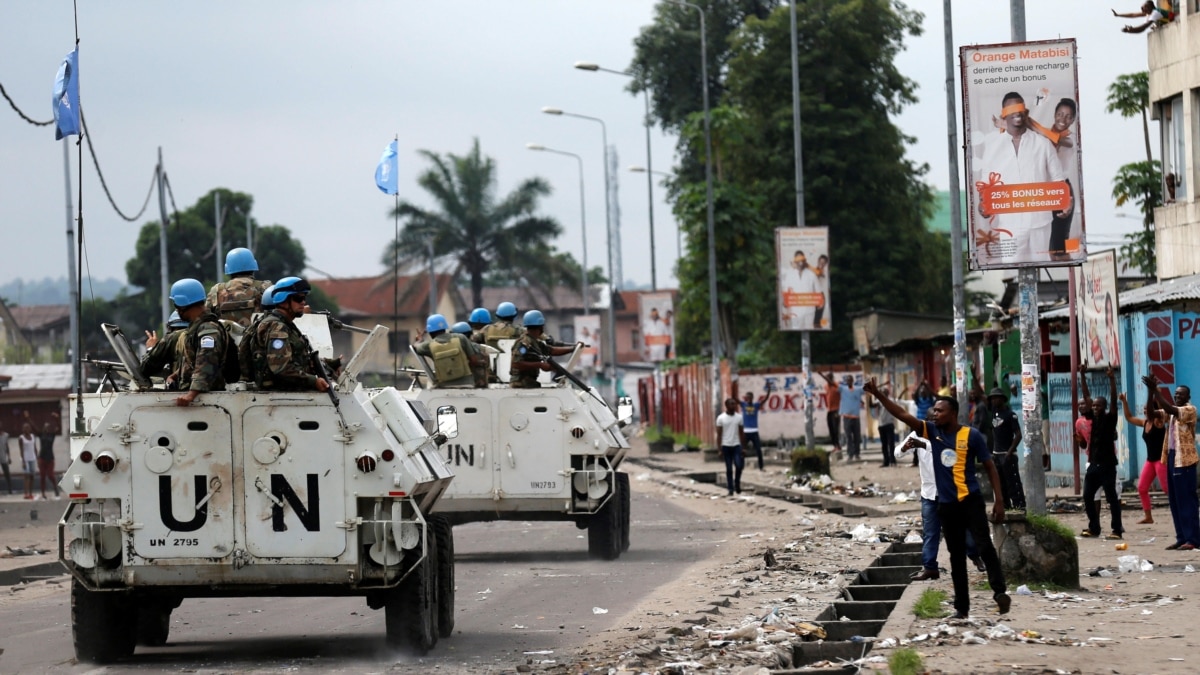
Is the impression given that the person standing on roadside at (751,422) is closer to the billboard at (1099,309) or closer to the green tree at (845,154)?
the billboard at (1099,309)

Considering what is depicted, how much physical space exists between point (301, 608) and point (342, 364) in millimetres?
3283

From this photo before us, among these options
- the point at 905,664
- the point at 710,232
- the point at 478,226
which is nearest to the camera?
the point at 905,664

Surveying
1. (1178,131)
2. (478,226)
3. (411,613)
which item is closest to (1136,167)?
(1178,131)

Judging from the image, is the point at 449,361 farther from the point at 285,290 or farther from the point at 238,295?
the point at 285,290

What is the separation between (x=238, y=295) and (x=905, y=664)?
17.5 feet

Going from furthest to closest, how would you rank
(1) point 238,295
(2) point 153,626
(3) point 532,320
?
1. (3) point 532,320
2. (1) point 238,295
3. (2) point 153,626

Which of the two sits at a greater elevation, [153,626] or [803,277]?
[803,277]

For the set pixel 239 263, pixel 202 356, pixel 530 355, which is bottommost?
pixel 202 356

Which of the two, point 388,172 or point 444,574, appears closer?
point 444,574

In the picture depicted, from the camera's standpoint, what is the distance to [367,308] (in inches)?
3780

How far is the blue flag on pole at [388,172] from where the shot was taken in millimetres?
16984

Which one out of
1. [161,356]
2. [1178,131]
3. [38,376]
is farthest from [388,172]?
[38,376]

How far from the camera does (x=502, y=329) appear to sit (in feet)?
67.8

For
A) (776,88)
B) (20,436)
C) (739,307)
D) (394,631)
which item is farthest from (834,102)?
(394,631)
